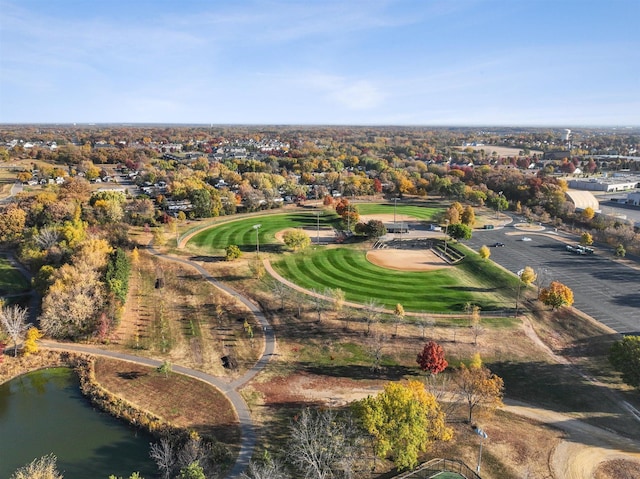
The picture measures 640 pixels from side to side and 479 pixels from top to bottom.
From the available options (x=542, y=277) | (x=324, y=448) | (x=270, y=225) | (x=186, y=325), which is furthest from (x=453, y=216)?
(x=324, y=448)

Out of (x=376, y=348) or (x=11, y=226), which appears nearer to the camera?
(x=376, y=348)

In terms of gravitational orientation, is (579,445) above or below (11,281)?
below

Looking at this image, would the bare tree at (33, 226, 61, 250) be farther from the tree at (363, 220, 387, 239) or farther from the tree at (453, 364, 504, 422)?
the tree at (453, 364, 504, 422)

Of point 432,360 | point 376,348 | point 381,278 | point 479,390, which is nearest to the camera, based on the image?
point 479,390

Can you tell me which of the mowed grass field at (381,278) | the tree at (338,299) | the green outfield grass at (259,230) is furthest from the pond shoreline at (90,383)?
the green outfield grass at (259,230)

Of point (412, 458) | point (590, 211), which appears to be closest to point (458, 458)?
point (412, 458)

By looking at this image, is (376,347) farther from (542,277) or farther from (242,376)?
(542,277)

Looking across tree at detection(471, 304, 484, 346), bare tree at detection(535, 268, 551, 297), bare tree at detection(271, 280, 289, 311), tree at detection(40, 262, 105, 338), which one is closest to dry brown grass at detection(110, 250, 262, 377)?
tree at detection(40, 262, 105, 338)
